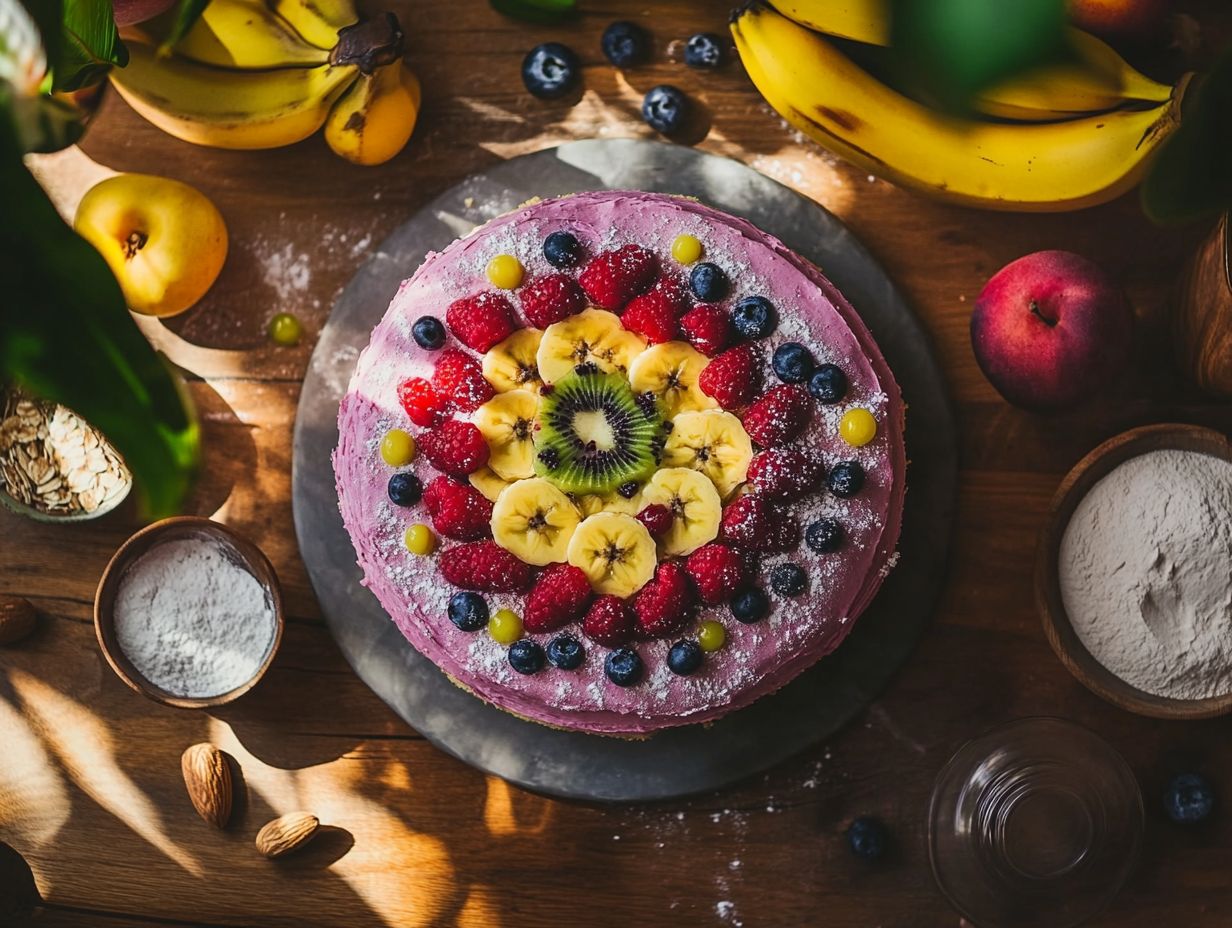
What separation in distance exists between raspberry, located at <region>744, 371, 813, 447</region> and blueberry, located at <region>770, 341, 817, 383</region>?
2cm

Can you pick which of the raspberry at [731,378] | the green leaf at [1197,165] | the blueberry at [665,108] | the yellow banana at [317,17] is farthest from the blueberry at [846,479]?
the yellow banana at [317,17]

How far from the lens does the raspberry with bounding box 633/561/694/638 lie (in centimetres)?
226

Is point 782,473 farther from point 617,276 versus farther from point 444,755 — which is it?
point 444,755

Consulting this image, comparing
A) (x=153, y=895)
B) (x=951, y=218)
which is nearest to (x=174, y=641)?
(x=153, y=895)

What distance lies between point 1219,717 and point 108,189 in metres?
2.69

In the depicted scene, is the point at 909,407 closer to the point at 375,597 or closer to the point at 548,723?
the point at 548,723

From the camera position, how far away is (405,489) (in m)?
2.34

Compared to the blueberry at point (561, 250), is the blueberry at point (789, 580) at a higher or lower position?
lower

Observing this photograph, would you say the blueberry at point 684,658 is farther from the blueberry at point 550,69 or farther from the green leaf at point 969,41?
the green leaf at point 969,41

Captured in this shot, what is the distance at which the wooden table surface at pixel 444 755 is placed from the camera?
262cm

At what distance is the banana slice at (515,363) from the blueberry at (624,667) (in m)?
0.55

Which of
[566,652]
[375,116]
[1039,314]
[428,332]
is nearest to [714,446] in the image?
[566,652]

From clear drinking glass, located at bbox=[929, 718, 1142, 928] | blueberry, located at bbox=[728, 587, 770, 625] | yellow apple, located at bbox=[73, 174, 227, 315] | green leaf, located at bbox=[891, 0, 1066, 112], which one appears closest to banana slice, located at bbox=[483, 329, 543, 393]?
blueberry, located at bbox=[728, 587, 770, 625]

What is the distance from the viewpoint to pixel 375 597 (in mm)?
2664
